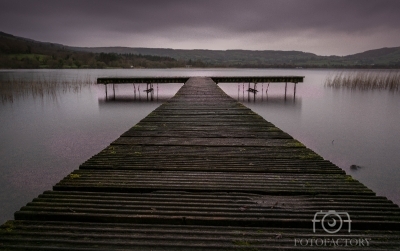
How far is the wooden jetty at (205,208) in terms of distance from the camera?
5.14 feet

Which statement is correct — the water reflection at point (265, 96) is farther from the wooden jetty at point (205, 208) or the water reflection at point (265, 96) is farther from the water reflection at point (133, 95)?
the wooden jetty at point (205, 208)

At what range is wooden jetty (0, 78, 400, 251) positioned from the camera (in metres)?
1.57

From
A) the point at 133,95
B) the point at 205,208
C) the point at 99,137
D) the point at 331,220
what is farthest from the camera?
the point at 133,95

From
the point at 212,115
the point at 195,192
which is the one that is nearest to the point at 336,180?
the point at 195,192

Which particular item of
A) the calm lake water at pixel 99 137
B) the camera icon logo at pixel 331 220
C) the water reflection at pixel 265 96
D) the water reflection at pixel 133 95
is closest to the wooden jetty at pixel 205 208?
the camera icon logo at pixel 331 220

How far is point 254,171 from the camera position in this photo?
2.75 metres

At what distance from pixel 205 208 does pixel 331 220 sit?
0.81 metres

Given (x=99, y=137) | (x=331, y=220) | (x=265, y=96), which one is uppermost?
(x=331, y=220)

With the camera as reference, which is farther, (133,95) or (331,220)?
(133,95)

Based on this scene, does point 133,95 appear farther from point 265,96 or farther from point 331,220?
point 331,220


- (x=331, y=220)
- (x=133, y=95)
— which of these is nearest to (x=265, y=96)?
(x=133, y=95)

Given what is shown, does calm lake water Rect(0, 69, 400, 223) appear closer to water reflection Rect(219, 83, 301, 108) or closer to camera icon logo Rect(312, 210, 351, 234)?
water reflection Rect(219, 83, 301, 108)

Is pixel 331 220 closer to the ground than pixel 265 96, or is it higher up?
higher up

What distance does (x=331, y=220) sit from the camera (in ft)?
5.76
